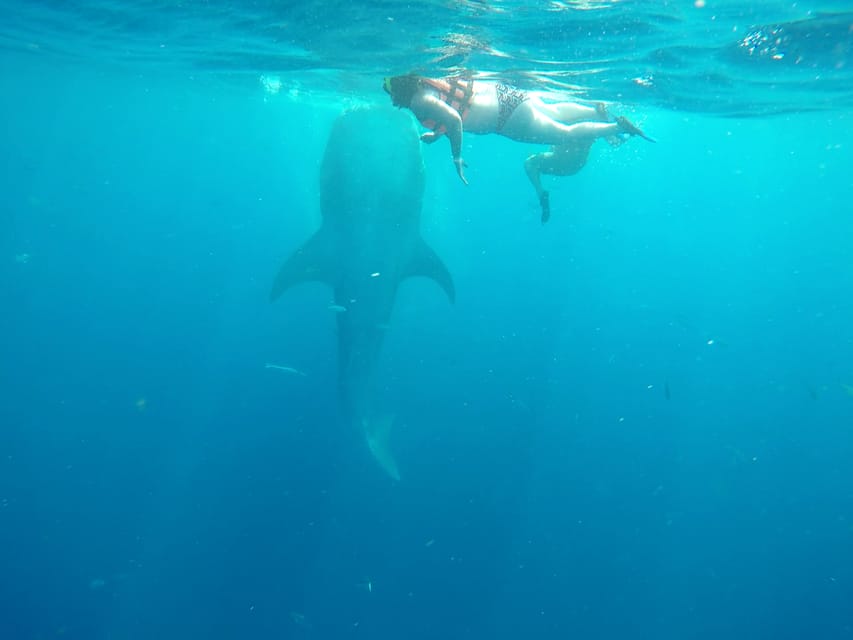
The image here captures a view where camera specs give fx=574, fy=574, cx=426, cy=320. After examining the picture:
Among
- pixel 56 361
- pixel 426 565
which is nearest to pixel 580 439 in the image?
pixel 426 565

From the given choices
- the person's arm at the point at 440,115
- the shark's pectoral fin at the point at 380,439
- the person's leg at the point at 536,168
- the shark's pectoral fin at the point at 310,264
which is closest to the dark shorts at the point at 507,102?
the person's leg at the point at 536,168

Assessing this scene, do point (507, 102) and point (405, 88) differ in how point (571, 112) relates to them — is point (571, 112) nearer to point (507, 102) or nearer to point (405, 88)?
point (507, 102)

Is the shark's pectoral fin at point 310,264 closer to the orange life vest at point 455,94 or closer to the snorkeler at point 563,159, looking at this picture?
the orange life vest at point 455,94

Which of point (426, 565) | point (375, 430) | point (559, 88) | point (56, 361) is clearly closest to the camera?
point (375, 430)

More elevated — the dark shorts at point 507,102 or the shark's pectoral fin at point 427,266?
the dark shorts at point 507,102

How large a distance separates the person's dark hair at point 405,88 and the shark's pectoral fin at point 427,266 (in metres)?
4.52

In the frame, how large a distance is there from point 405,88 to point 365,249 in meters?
4.32

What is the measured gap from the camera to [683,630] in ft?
48.2

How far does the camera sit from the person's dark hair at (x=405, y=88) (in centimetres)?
708

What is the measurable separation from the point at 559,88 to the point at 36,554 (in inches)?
715

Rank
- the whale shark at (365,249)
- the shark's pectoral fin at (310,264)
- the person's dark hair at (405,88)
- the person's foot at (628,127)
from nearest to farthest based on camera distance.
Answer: the person's dark hair at (405,88) < the person's foot at (628,127) < the whale shark at (365,249) < the shark's pectoral fin at (310,264)

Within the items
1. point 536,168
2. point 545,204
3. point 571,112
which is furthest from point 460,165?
point 571,112

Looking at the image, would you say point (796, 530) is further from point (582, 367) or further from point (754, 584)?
point (582, 367)

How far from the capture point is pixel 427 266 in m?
11.9
